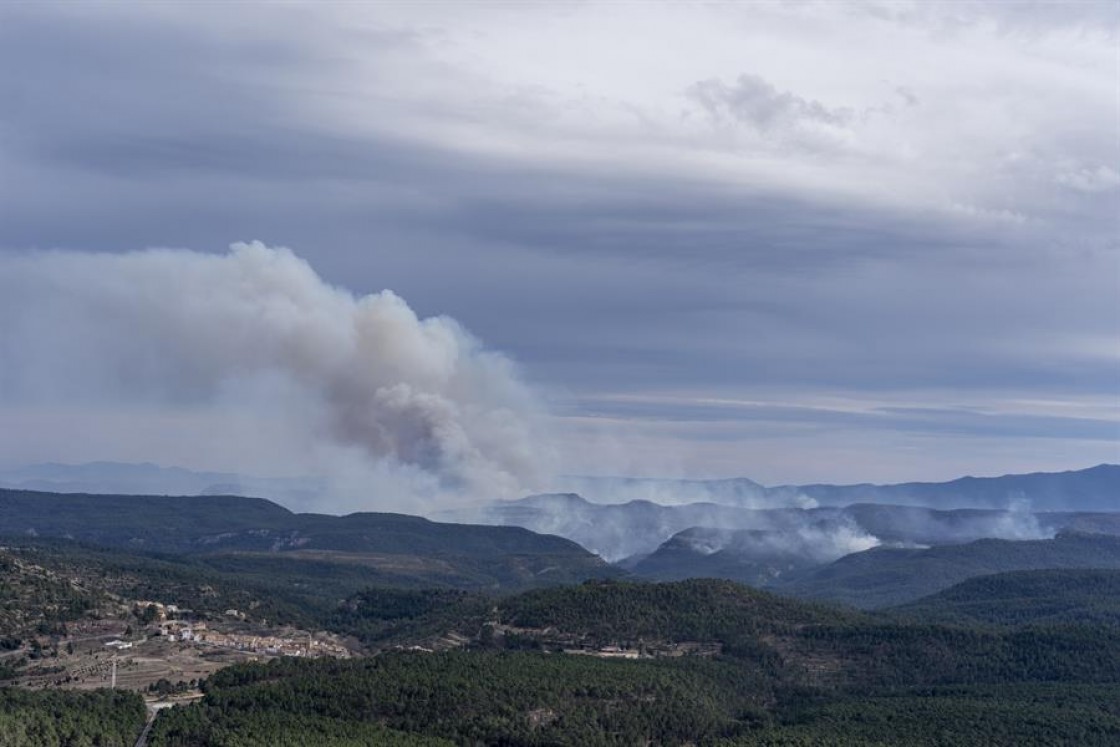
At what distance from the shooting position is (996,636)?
576 ft

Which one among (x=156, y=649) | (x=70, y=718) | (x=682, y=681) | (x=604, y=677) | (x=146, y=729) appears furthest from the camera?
(x=156, y=649)

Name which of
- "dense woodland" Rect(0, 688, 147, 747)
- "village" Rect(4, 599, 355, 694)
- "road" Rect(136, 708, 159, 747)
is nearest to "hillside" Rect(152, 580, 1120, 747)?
"road" Rect(136, 708, 159, 747)

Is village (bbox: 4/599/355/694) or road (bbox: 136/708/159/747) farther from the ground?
village (bbox: 4/599/355/694)

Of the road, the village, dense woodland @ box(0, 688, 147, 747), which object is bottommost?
the road

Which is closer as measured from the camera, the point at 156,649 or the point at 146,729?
the point at 146,729

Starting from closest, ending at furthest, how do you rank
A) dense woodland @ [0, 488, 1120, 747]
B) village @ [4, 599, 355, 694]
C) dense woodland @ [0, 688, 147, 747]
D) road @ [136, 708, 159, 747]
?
dense woodland @ [0, 688, 147, 747], road @ [136, 708, 159, 747], dense woodland @ [0, 488, 1120, 747], village @ [4, 599, 355, 694]

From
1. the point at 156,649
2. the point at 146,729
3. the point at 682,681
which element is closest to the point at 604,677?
the point at 682,681

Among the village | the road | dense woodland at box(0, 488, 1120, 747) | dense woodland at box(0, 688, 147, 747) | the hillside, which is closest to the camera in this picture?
dense woodland at box(0, 688, 147, 747)

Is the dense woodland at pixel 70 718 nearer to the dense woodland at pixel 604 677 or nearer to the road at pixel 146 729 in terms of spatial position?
the dense woodland at pixel 604 677

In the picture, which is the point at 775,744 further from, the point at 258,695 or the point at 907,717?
the point at 258,695

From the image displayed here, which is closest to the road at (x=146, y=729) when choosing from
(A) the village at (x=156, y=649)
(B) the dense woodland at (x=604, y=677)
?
(B) the dense woodland at (x=604, y=677)

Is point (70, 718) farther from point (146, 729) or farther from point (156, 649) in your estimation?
point (156, 649)

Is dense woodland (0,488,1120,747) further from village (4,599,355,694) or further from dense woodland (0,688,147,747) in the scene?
village (4,599,355,694)

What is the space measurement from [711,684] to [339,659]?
34302 mm
